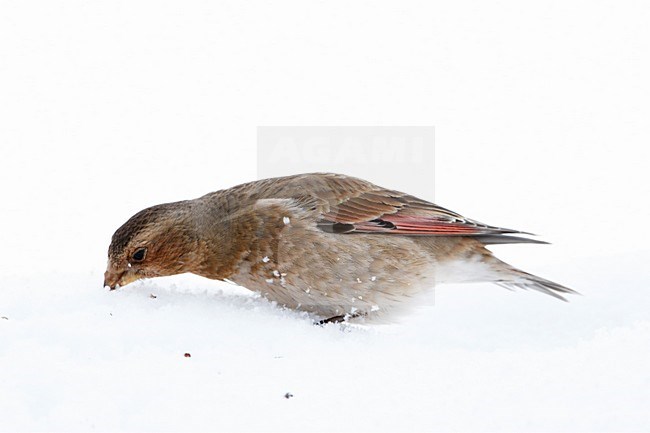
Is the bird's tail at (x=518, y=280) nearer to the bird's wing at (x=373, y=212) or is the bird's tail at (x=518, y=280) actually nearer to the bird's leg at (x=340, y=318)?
the bird's wing at (x=373, y=212)

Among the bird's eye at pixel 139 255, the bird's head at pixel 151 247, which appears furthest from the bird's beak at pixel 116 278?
the bird's eye at pixel 139 255

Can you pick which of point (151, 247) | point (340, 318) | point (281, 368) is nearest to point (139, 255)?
point (151, 247)

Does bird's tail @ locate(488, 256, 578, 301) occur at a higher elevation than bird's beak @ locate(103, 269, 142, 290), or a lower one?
lower

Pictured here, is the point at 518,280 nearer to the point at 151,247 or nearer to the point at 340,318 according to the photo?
the point at 340,318

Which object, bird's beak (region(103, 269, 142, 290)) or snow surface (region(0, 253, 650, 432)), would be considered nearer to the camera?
snow surface (region(0, 253, 650, 432))

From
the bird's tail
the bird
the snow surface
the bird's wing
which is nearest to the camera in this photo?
the snow surface

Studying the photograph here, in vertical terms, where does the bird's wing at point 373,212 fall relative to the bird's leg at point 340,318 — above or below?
above

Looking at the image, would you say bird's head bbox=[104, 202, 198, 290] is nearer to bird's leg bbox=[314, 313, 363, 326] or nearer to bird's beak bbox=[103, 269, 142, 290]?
bird's beak bbox=[103, 269, 142, 290]

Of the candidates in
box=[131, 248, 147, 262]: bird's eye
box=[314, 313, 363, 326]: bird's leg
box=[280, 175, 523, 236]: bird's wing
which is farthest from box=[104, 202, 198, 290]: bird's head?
box=[314, 313, 363, 326]: bird's leg

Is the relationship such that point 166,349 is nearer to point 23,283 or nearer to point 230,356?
point 230,356
